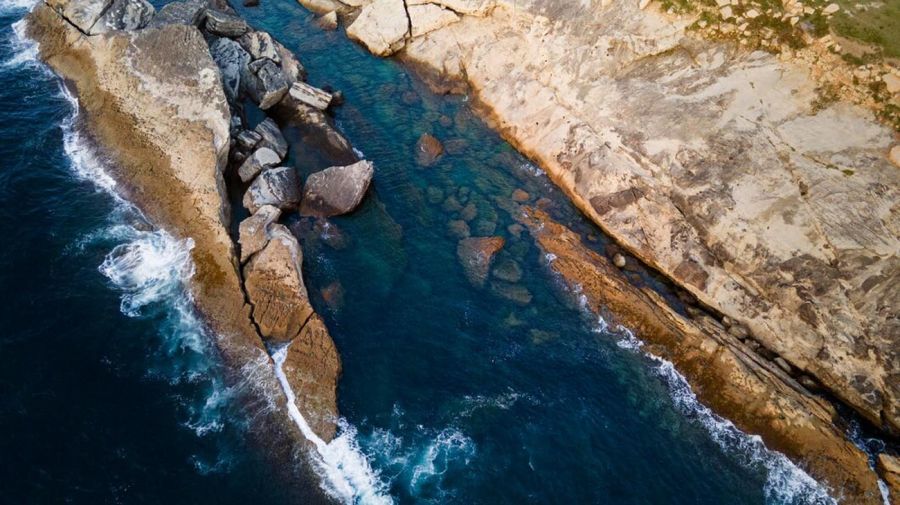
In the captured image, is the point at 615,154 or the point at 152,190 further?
the point at 615,154

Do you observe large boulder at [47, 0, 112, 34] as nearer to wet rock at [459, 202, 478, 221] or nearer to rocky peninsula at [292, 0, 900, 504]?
rocky peninsula at [292, 0, 900, 504]

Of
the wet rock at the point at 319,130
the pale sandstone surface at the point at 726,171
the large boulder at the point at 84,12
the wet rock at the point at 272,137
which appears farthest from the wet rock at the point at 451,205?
the large boulder at the point at 84,12

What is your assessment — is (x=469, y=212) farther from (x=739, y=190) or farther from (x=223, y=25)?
(x=223, y=25)

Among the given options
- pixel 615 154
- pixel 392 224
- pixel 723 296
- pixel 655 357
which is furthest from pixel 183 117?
pixel 723 296

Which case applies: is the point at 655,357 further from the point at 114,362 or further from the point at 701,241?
the point at 114,362

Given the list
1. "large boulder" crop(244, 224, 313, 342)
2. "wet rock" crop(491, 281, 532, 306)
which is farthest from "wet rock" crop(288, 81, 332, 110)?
"wet rock" crop(491, 281, 532, 306)

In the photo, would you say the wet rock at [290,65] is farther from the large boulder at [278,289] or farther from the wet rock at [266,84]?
the large boulder at [278,289]

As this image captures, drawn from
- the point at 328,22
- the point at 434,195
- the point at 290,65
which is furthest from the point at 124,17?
the point at 434,195
